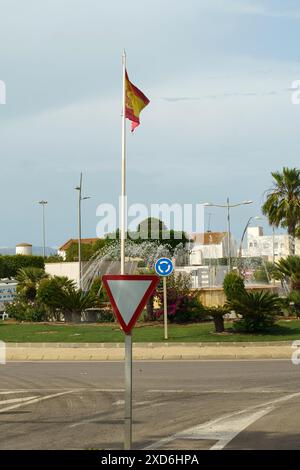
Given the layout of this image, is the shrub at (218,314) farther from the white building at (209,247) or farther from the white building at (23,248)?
the white building at (23,248)

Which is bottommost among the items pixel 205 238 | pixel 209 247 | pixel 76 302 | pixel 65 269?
pixel 76 302

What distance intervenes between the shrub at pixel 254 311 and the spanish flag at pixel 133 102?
266 inches

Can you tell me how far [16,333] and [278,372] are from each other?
12067 millimetres

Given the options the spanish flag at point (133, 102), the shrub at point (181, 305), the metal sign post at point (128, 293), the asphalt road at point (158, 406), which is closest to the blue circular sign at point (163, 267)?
the shrub at point (181, 305)

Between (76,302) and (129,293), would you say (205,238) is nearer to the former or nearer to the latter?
(76,302)

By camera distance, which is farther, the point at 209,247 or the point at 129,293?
the point at 209,247

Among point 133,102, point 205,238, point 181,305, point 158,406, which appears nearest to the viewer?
point 158,406

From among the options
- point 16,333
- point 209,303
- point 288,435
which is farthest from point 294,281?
point 288,435

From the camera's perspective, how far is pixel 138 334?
2634 centimetres

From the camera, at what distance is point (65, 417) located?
496 inches

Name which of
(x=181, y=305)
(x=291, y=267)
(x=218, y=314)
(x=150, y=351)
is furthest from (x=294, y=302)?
(x=150, y=351)

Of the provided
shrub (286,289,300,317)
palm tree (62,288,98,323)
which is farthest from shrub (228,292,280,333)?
palm tree (62,288,98,323)

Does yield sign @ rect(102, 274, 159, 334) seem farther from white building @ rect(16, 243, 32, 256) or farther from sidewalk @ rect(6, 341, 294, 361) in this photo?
white building @ rect(16, 243, 32, 256)

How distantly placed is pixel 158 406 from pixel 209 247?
112 metres
